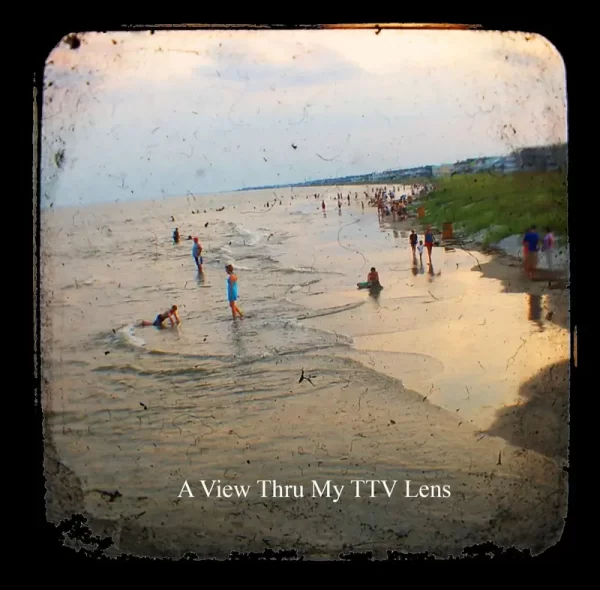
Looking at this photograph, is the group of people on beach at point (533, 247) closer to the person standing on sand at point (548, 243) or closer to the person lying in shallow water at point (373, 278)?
the person standing on sand at point (548, 243)

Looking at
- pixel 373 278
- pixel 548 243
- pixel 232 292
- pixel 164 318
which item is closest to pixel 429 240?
pixel 373 278

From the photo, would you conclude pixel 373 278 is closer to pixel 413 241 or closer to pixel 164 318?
pixel 413 241

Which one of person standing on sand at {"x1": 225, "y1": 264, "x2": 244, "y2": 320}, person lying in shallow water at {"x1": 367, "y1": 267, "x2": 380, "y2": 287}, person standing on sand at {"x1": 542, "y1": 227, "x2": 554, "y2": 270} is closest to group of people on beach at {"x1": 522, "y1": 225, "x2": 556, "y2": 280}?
person standing on sand at {"x1": 542, "y1": 227, "x2": 554, "y2": 270}

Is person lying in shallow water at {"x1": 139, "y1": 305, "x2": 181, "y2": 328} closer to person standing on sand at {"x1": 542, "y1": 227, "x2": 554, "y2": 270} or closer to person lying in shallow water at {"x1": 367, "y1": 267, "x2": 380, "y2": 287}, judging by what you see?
person lying in shallow water at {"x1": 367, "y1": 267, "x2": 380, "y2": 287}

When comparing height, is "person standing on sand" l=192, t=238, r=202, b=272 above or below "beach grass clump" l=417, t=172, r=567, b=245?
below

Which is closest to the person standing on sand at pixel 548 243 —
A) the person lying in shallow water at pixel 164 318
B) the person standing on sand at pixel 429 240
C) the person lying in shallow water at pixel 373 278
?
the person standing on sand at pixel 429 240

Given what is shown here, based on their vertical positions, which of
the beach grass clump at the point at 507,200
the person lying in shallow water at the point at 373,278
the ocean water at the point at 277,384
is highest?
the beach grass clump at the point at 507,200

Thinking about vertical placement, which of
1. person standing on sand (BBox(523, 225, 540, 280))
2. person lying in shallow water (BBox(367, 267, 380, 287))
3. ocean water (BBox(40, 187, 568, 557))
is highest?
person standing on sand (BBox(523, 225, 540, 280))
